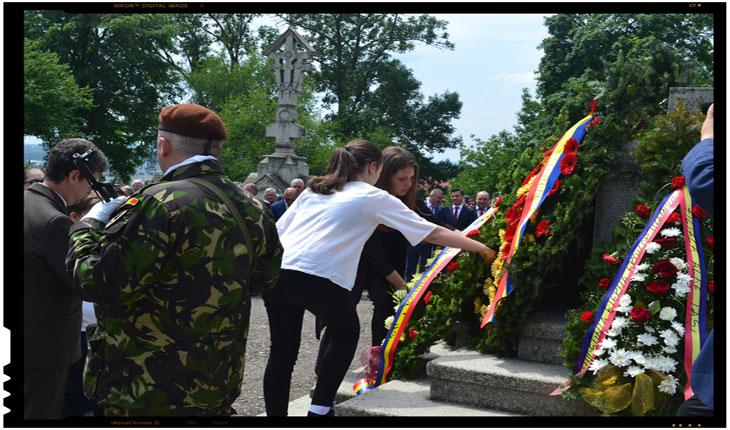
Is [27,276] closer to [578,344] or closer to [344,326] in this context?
[344,326]

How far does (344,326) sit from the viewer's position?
3.71 metres

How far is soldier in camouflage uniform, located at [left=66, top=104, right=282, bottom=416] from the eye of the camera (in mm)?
2299

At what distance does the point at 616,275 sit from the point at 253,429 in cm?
235

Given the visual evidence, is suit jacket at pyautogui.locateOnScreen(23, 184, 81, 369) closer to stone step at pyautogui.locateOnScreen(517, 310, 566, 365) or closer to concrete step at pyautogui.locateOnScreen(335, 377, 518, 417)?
concrete step at pyautogui.locateOnScreen(335, 377, 518, 417)

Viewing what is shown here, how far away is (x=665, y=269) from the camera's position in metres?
3.51

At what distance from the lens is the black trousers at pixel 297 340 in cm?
367

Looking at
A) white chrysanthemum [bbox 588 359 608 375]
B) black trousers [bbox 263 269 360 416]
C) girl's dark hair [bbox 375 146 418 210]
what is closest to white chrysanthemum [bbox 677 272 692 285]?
white chrysanthemum [bbox 588 359 608 375]

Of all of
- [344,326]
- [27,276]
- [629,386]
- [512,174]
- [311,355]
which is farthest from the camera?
[311,355]

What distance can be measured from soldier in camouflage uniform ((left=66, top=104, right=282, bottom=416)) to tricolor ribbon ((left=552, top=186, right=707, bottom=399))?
203 cm

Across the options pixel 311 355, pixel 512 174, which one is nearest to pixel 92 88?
pixel 311 355

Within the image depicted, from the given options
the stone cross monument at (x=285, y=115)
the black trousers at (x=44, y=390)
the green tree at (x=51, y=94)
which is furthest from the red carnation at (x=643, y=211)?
the stone cross monument at (x=285, y=115)

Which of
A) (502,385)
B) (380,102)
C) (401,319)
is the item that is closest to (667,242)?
(502,385)

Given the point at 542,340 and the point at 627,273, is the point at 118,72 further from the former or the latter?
the point at 627,273

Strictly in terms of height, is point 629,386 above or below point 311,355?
above
